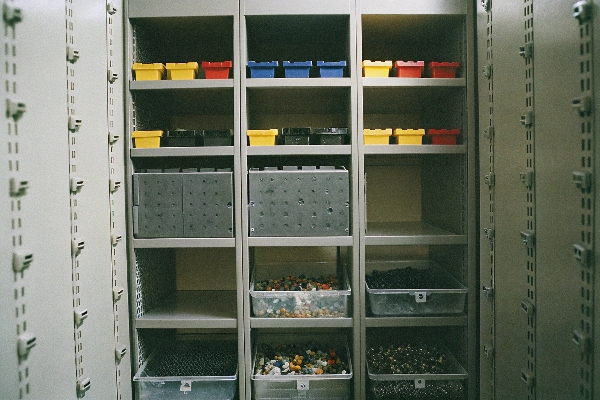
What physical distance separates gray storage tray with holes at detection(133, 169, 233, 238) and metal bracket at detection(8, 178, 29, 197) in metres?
0.87

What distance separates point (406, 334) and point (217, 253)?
4.22 feet

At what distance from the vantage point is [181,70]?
6.83ft

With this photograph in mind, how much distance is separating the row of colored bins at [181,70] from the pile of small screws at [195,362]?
1.43 meters

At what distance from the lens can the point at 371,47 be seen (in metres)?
2.62

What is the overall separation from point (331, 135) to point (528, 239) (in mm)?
1010

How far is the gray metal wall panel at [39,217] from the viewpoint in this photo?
3.82 ft

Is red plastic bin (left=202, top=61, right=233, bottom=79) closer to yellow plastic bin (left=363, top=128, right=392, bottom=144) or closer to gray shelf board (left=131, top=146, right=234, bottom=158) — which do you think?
gray shelf board (left=131, top=146, right=234, bottom=158)

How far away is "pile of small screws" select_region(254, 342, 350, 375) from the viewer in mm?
2162

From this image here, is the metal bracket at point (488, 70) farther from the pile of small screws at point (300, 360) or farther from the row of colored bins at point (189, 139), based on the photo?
the pile of small screws at point (300, 360)

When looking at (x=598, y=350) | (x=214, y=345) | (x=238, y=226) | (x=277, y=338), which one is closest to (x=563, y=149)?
(x=598, y=350)

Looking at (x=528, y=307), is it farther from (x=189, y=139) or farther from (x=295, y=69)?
(x=189, y=139)

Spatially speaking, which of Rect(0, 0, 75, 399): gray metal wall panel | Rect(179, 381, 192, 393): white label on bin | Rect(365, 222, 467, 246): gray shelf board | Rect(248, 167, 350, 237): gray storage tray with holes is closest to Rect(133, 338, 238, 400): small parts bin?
Rect(179, 381, 192, 393): white label on bin

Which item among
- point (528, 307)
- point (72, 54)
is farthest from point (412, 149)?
point (72, 54)

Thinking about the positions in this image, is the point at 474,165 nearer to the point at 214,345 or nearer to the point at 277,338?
the point at 277,338
